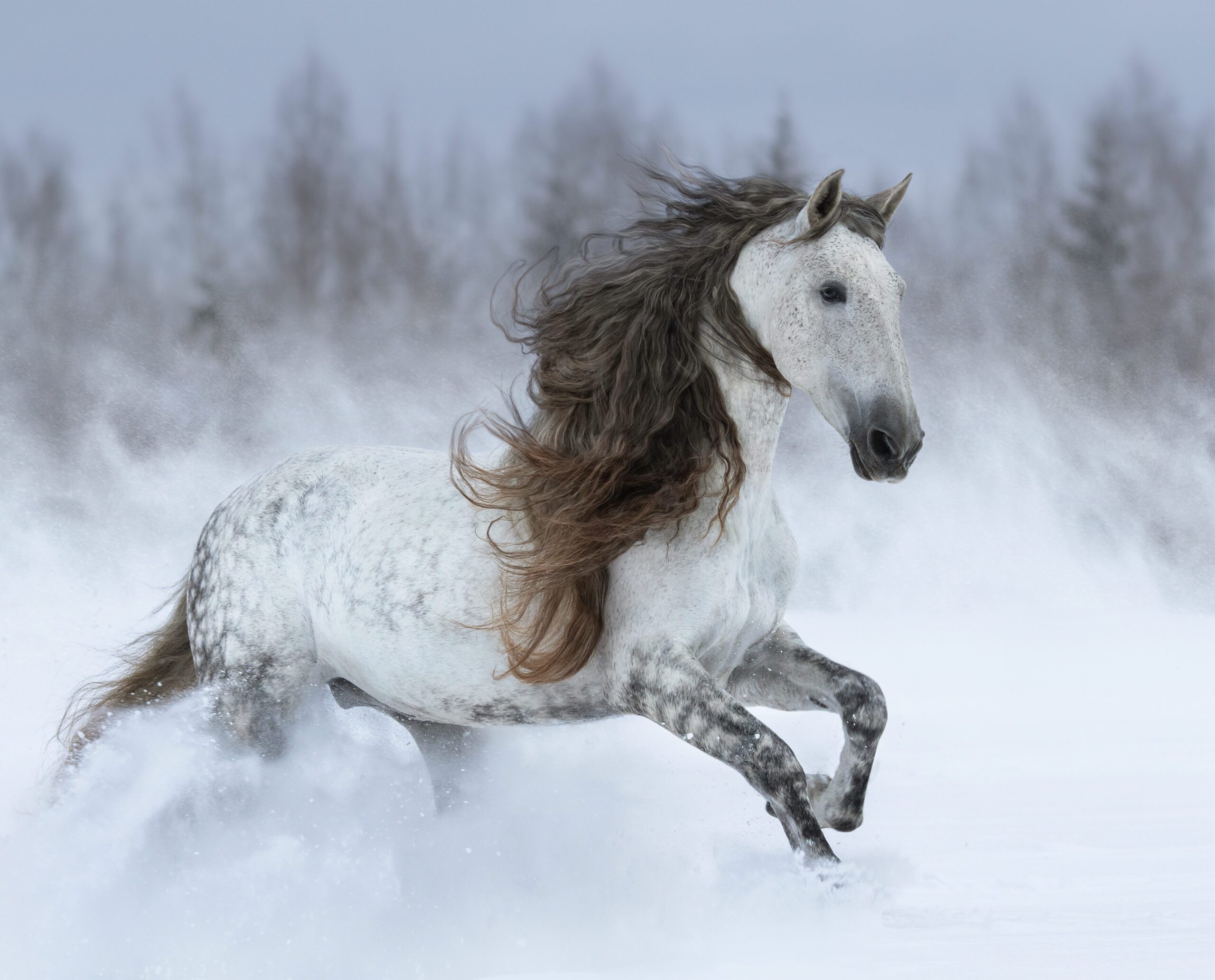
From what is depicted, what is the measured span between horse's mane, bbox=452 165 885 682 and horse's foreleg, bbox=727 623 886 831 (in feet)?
1.32

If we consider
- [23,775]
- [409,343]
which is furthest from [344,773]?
[409,343]

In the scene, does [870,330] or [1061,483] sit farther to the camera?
[1061,483]

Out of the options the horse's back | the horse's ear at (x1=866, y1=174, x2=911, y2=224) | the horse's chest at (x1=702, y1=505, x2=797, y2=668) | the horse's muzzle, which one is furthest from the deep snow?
the horse's ear at (x1=866, y1=174, x2=911, y2=224)

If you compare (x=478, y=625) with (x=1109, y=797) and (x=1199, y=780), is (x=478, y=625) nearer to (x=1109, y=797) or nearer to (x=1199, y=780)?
(x=1109, y=797)

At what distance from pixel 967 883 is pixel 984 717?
122 inches

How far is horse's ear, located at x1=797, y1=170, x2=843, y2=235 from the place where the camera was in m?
2.40

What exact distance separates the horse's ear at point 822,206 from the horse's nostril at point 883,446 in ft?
1.51

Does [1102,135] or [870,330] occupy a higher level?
[1102,135]

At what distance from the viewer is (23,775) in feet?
14.1

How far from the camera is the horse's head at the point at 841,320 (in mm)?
2307

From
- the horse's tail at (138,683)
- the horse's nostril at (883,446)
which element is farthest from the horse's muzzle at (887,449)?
the horse's tail at (138,683)

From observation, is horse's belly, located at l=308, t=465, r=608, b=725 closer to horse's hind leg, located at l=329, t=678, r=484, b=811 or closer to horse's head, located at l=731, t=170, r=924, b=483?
horse's hind leg, located at l=329, t=678, r=484, b=811

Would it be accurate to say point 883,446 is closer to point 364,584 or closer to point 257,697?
point 364,584

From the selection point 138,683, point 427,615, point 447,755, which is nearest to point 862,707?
point 427,615
